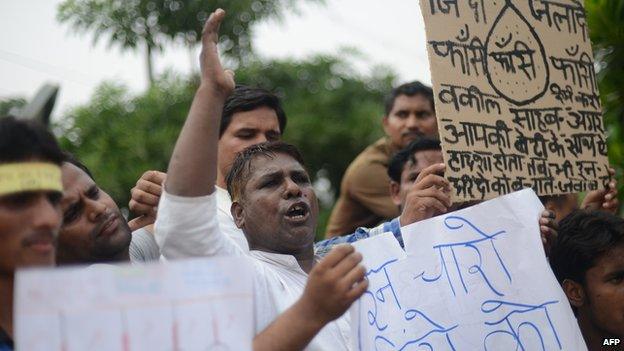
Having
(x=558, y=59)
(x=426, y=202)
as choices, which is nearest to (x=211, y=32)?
(x=426, y=202)

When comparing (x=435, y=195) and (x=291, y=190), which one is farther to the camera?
(x=435, y=195)

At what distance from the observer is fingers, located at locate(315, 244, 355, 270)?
2.51 m

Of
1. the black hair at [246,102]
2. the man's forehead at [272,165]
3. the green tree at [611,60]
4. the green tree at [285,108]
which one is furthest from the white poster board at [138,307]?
the green tree at [285,108]

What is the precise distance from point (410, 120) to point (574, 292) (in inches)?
82.8

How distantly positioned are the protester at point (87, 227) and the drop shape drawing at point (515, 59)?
60.1 inches

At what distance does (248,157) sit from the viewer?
3611 mm

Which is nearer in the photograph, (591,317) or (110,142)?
(591,317)

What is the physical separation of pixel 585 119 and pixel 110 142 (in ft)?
26.7

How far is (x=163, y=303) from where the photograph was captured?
2393 millimetres

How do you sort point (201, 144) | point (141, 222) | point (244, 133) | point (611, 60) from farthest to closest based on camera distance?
1. point (611, 60)
2. point (244, 133)
3. point (141, 222)
4. point (201, 144)

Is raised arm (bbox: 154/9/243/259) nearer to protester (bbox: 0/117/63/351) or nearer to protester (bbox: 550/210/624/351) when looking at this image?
protester (bbox: 0/117/63/351)

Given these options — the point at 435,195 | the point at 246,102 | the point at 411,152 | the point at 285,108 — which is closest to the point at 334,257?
the point at 435,195

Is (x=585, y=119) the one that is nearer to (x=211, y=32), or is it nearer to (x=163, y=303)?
(x=211, y=32)

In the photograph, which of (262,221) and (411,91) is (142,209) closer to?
(262,221)
